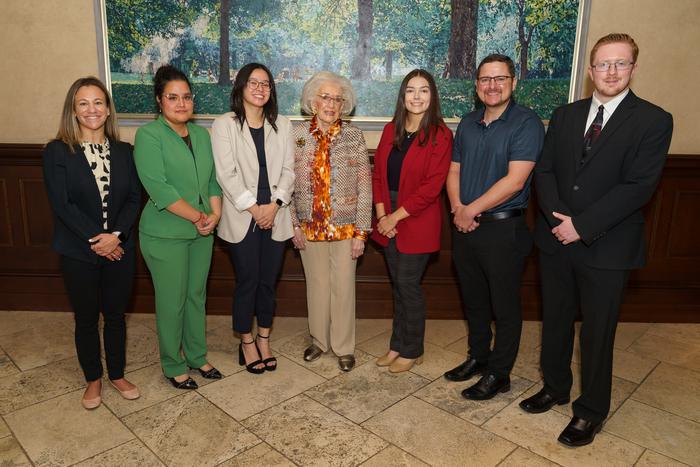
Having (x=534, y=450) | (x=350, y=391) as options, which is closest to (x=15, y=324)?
(x=350, y=391)

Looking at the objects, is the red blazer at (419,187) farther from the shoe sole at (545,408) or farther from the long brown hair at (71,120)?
the long brown hair at (71,120)

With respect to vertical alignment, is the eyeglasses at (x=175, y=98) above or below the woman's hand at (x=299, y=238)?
above

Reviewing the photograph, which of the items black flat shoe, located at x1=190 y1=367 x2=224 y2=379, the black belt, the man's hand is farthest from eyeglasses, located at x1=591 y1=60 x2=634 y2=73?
black flat shoe, located at x1=190 y1=367 x2=224 y2=379

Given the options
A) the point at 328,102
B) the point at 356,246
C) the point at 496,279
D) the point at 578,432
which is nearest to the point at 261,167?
the point at 328,102

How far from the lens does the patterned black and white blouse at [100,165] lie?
2.71m

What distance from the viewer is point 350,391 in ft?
10.4

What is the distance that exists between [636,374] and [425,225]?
1740mm

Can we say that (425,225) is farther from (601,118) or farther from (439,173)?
(601,118)

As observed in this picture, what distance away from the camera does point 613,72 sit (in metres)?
2.38

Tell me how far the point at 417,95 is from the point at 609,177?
1111mm

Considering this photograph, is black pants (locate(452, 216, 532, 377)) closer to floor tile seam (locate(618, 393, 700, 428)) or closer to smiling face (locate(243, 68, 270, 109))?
floor tile seam (locate(618, 393, 700, 428))

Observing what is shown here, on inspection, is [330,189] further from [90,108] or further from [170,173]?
[90,108]

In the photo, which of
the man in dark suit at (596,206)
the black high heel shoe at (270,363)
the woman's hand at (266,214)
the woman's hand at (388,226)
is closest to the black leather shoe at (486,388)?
the man in dark suit at (596,206)

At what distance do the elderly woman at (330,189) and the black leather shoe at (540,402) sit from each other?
1.10 m
